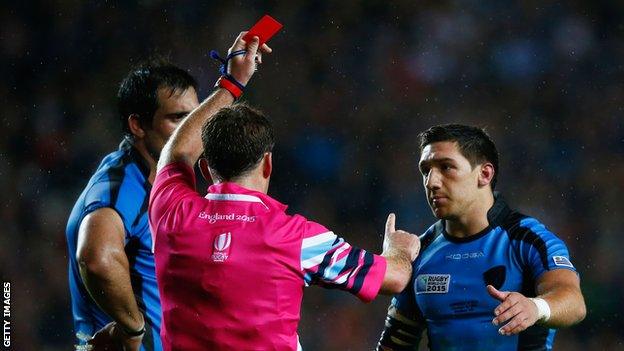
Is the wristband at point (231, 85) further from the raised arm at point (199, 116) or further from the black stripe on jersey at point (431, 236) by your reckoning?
the black stripe on jersey at point (431, 236)

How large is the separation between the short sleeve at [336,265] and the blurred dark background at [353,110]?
4.22 m

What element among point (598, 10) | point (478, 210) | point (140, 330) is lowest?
point (140, 330)

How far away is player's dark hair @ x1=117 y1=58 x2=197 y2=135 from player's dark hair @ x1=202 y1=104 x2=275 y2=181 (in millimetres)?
1043

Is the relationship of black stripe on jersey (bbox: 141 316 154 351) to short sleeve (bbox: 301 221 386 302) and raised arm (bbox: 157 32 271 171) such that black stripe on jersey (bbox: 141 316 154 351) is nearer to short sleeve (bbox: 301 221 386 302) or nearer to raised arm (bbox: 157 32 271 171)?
raised arm (bbox: 157 32 271 171)

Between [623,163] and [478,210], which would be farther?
[623,163]

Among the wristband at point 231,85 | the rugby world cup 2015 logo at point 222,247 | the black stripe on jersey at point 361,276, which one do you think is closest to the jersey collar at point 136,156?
the wristband at point 231,85

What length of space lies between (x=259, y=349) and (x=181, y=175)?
665 millimetres

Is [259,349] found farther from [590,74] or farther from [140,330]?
[590,74]

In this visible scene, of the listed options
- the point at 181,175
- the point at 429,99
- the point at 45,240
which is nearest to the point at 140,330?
the point at 181,175

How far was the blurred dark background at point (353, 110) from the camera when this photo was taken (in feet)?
22.6

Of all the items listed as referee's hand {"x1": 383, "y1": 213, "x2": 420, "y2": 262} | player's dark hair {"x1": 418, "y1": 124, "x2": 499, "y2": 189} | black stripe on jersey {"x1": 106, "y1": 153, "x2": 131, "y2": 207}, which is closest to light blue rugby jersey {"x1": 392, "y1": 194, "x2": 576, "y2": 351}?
player's dark hair {"x1": 418, "y1": 124, "x2": 499, "y2": 189}

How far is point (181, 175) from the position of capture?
2.87 m

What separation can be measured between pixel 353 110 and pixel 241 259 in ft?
17.0

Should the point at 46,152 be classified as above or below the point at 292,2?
below
